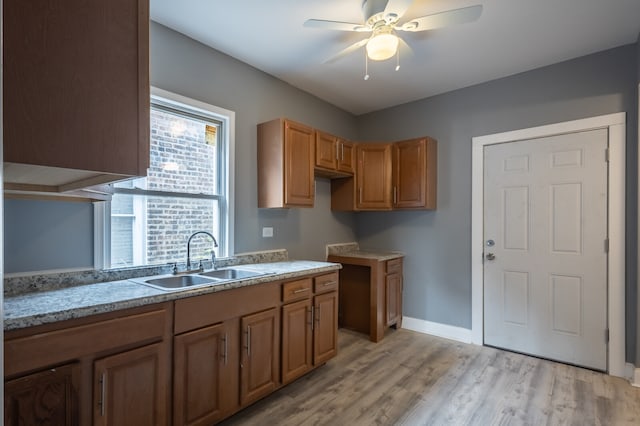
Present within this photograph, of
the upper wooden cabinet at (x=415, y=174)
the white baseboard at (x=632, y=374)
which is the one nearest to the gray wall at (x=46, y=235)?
the upper wooden cabinet at (x=415, y=174)

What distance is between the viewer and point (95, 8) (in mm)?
1145

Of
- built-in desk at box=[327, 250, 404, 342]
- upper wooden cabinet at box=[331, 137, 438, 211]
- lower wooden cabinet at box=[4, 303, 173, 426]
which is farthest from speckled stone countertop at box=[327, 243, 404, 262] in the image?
lower wooden cabinet at box=[4, 303, 173, 426]

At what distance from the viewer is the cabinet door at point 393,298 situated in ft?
11.5

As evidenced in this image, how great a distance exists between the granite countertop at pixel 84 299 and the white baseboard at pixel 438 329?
7.66ft

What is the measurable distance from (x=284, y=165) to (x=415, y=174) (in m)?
1.58

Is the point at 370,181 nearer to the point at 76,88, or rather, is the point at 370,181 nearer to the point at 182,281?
the point at 182,281

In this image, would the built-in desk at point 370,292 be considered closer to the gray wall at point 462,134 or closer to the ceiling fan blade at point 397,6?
the gray wall at point 462,134

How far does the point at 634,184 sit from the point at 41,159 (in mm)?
3774

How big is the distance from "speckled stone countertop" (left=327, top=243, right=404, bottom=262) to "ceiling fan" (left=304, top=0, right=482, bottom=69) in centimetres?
205

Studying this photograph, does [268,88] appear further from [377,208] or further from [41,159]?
[41,159]

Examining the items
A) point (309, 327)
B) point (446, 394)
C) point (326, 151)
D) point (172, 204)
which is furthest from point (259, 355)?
point (326, 151)

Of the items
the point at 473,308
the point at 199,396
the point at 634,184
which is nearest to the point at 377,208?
the point at 473,308

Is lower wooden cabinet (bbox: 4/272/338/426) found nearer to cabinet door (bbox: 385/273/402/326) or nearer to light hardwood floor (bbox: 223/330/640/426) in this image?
light hardwood floor (bbox: 223/330/640/426)

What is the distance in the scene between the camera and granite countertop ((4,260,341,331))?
4.13 feet
